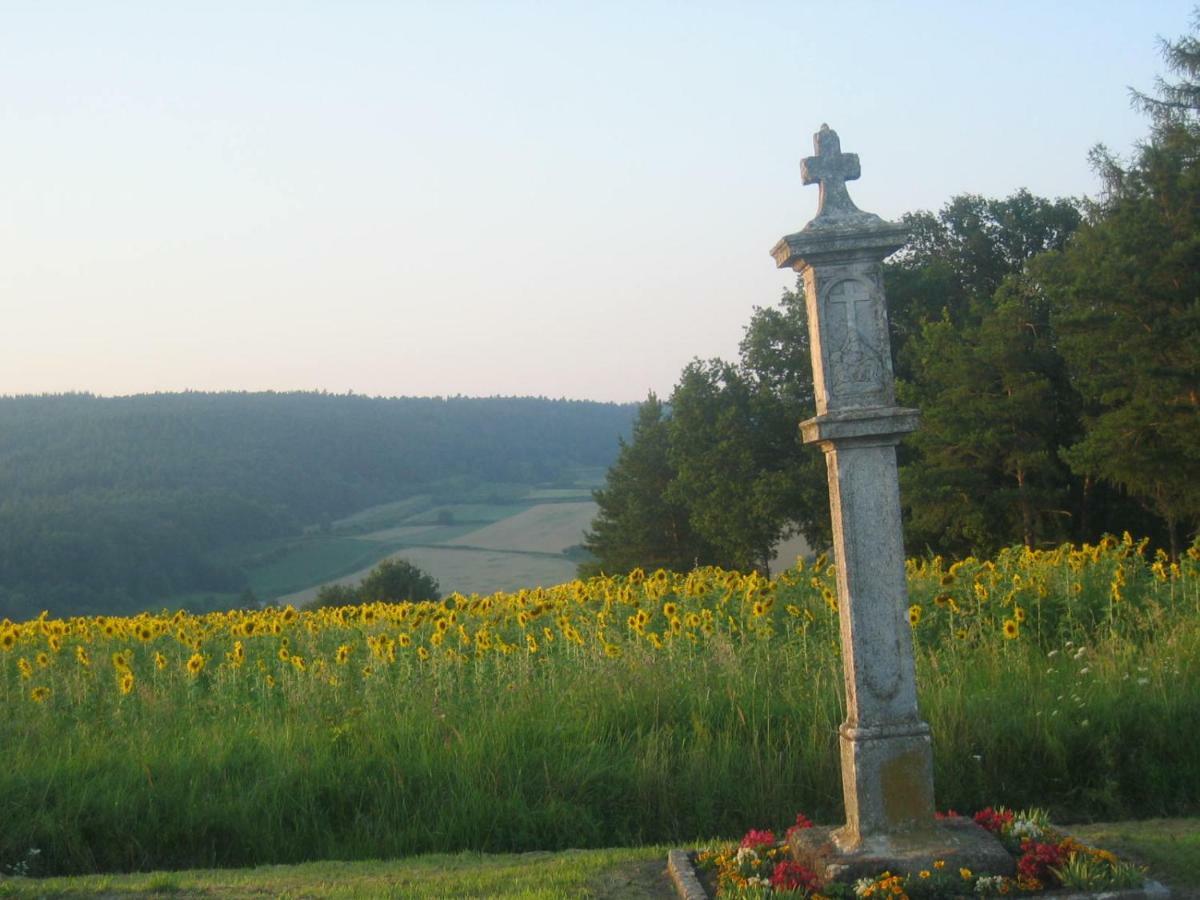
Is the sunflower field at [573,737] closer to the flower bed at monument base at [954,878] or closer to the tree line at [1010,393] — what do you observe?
the flower bed at monument base at [954,878]

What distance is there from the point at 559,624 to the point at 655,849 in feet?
16.1

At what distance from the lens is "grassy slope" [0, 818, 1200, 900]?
545 cm

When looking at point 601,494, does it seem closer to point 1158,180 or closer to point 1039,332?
point 1039,332

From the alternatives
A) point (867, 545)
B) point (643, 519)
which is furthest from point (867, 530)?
point (643, 519)

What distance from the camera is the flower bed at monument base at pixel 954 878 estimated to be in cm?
509

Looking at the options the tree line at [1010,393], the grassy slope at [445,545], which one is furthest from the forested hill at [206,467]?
the tree line at [1010,393]

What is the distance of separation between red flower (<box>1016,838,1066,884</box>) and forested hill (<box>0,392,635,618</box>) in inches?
2041

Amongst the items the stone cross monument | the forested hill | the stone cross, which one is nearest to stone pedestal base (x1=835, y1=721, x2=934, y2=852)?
the stone cross monument

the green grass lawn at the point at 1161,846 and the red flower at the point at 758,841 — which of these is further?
the red flower at the point at 758,841

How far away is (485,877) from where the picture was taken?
577 cm

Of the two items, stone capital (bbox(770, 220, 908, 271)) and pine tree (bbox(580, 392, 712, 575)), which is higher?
stone capital (bbox(770, 220, 908, 271))

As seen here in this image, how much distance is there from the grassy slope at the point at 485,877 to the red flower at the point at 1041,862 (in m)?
0.45

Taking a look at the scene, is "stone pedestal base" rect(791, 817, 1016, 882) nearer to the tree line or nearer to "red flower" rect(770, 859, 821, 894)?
"red flower" rect(770, 859, 821, 894)

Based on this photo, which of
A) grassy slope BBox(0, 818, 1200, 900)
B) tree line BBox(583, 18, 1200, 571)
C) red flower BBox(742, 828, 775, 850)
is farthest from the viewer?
tree line BBox(583, 18, 1200, 571)
